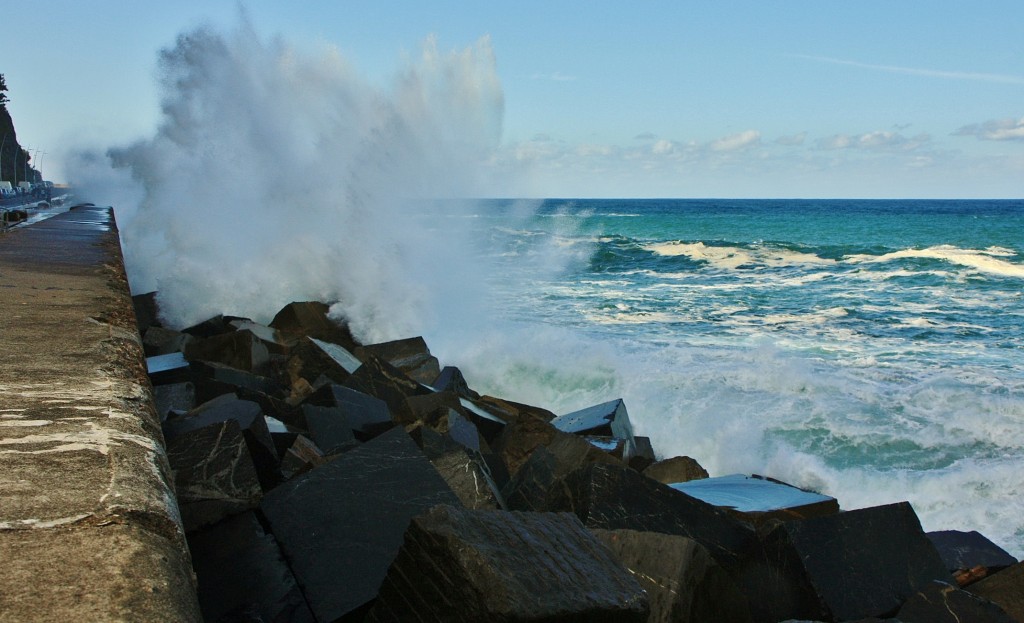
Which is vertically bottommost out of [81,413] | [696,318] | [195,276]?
[696,318]

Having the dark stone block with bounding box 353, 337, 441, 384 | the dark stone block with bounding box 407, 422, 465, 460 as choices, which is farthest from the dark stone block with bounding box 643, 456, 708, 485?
the dark stone block with bounding box 353, 337, 441, 384

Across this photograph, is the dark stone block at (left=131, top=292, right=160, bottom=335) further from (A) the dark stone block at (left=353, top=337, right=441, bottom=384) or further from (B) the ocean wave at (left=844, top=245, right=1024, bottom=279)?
(B) the ocean wave at (left=844, top=245, right=1024, bottom=279)

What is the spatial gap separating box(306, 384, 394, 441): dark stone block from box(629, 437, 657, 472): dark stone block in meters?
1.59

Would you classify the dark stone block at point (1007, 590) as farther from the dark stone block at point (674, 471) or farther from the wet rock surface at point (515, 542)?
the dark stone block at point (674, 471)

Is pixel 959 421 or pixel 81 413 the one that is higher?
pixel 81 413

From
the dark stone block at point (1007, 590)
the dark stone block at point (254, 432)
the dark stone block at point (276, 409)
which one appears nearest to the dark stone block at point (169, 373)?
the dark stone block at point (276, 409)

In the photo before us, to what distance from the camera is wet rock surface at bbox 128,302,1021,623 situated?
232 centimetres

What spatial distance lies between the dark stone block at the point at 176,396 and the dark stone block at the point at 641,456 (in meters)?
2.66

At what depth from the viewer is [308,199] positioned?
14.2 metres

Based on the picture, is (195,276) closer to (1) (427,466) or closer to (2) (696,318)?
(2) (696,318)

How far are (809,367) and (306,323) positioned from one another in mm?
5597

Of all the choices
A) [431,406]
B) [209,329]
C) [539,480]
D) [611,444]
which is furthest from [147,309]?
[539,480]

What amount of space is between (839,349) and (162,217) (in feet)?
31.7

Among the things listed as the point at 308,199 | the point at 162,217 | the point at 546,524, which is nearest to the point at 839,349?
the point at 308,199
